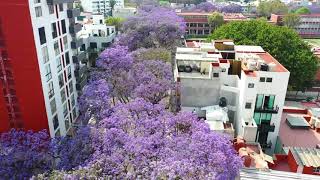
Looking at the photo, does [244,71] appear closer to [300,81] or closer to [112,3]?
[300,81]

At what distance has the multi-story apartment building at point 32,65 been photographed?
19.6m

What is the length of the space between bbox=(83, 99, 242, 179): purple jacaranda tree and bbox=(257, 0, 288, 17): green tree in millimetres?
92468

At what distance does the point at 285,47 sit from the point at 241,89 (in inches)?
690

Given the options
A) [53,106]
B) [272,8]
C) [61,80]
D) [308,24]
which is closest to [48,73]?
[53,106]

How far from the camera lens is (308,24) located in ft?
270

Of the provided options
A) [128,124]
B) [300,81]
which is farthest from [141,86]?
[300,81]

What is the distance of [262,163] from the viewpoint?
20297 millimetres

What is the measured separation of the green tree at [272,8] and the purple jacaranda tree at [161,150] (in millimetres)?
92468

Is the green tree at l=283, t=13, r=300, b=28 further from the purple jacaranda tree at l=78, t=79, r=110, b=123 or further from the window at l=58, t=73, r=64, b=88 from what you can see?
the window at l=58, t=73, r=64, b=88

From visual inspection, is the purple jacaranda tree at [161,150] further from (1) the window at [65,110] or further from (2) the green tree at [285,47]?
(2) the green tree at [285,47]

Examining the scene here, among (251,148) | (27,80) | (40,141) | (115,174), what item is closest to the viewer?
(115,174)

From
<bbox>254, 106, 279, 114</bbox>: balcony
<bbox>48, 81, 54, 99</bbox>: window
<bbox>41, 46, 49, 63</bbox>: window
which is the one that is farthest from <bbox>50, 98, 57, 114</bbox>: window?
<bbox>254, 106, 279, 114</bbox>: balcony

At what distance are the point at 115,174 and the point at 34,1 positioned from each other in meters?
13.3

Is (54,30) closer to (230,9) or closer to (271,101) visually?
(271,101)
